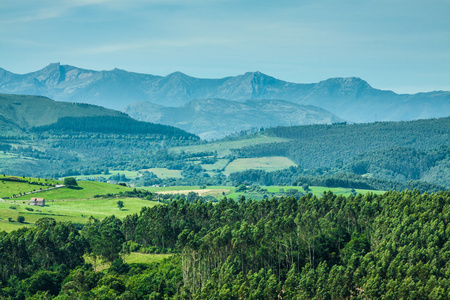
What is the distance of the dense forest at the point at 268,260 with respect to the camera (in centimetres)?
13625

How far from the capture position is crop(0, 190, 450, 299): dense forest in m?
136

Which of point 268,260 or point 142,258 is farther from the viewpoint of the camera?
point 142,258

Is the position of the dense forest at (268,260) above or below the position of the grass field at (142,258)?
above

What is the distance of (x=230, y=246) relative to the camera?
161250 millimetres

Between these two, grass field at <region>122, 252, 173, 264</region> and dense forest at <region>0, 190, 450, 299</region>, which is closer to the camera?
dense forest at <region>0, 190, 450, 299</region>

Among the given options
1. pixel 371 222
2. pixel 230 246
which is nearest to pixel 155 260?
pixel 230 246

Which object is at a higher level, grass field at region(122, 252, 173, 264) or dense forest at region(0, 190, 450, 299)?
dense forest at region(0, 190, 450, 299)

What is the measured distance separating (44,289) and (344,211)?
280 feet

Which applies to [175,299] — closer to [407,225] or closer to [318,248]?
[318,248]

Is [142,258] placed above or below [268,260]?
below

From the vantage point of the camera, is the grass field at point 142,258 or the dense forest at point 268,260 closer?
the dense forest at point 268,260

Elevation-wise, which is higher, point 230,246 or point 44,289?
point 230,246

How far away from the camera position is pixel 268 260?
161375mm

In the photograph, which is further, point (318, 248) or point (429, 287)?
point (318, 248)
